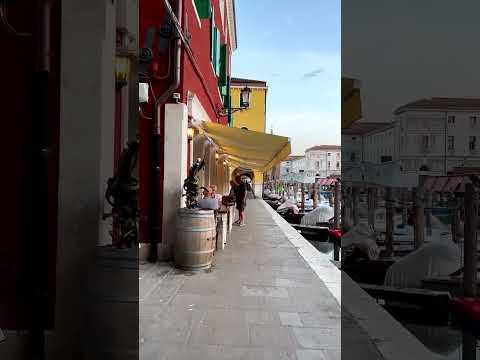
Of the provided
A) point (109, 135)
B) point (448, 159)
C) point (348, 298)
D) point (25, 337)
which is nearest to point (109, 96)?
point (109, 135)

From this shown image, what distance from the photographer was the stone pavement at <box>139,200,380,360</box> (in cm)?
332

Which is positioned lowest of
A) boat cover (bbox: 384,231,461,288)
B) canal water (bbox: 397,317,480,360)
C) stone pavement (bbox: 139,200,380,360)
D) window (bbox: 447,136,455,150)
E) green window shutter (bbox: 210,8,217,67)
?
canal water (bbox: 397,317,480,360)

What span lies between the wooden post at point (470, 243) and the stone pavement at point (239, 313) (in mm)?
2426

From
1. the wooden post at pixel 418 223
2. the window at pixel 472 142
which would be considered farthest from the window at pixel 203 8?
the window at pixel 472 142

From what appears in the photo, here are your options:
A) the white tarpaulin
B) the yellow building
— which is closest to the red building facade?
the white tarpaulin

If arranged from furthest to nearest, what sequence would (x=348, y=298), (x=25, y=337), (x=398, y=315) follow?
(x=398, y=315), (x=348, y=298), (x=25, y=337)

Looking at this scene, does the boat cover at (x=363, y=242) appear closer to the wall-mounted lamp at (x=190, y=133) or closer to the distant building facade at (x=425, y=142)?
the distant building facade at (x=425, y=142)

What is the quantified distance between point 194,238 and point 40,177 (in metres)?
3.12

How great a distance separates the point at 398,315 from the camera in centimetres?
698

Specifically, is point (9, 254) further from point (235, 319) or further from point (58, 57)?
point (235, 319)

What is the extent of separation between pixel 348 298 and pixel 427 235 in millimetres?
17016

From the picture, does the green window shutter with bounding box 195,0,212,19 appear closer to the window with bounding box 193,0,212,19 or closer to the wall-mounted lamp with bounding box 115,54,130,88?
the window with bounding box 193,0,212,19

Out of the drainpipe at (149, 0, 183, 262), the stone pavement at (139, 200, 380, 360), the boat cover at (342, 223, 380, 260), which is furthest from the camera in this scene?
the boat cover at (342, 223, 380, 260)

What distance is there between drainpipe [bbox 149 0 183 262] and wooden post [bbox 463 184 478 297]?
484 centimetres
